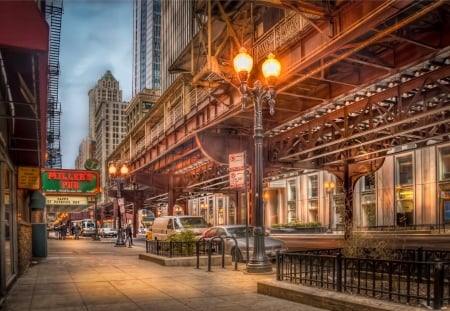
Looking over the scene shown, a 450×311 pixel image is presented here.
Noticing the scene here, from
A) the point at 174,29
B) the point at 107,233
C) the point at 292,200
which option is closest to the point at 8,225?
the point at 107,233

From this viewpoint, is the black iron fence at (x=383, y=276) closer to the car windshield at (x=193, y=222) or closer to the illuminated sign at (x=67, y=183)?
the car windshield at (x=193, y=222)

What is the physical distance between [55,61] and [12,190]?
49.5ft

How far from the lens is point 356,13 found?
45.3 ft

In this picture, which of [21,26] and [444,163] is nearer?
[21,26]

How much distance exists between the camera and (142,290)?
37.9 ft

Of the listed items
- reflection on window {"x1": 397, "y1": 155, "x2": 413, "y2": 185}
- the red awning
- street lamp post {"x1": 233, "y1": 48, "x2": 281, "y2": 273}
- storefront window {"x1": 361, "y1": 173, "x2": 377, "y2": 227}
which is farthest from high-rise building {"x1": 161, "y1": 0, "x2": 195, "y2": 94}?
the red awning

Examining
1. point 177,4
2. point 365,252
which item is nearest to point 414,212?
point 365,252

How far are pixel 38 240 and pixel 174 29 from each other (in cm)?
10095

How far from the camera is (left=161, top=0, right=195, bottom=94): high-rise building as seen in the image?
102 meters

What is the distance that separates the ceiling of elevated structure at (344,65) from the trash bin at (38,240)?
380 inches

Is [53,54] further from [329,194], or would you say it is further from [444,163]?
[329,194]

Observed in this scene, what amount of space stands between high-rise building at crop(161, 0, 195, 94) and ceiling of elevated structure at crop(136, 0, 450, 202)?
69.5 metres

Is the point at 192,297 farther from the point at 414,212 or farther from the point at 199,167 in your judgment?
the point at 414,212

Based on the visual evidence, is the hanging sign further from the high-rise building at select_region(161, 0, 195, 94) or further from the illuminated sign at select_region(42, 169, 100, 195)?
the high-rise building at select_region(161, 0, 195, 94)
